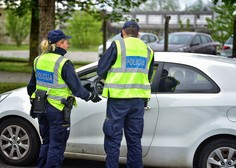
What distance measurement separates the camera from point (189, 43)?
21.7m

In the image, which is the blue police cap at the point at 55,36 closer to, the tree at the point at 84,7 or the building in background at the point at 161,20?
the tree at the point at 84,7

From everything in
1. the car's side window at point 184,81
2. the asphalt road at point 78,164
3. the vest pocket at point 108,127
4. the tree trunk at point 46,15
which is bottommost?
the asphalt road at point 78,164

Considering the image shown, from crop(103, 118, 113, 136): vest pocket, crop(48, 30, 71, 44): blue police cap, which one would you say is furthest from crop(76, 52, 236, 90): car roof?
crop(48, 30, 71, 44): blue police cap

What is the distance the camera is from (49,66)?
537cm

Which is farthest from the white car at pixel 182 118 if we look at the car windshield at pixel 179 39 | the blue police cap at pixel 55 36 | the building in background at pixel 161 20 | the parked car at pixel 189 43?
the building in background at pixel 161 20

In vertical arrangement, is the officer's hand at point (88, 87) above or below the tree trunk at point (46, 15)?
below

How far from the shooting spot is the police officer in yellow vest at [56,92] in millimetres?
5340

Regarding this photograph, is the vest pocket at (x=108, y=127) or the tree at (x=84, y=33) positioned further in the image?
the tree at (x=84, y=33)

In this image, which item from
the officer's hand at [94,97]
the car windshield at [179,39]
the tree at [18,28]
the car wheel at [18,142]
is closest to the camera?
the officer's hand at [94,97]

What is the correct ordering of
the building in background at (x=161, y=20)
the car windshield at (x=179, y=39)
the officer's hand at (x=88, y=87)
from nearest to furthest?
the officer's hand at (x=88, y=87) < the car windshield at (x=179, y=39) < the building in background at (x=161, y=20)

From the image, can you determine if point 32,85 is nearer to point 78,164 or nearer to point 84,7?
point 78,164

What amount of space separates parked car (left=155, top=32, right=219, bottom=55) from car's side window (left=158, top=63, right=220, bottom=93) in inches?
586

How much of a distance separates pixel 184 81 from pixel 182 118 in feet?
1.48

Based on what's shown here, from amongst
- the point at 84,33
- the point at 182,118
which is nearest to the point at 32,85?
the point at 182,118
